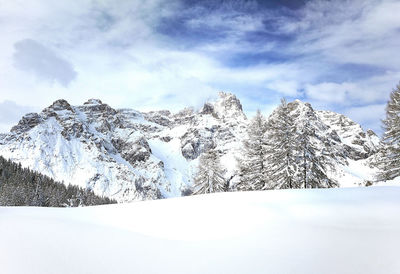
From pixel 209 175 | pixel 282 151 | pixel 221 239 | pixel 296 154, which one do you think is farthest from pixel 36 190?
pixel 221 239

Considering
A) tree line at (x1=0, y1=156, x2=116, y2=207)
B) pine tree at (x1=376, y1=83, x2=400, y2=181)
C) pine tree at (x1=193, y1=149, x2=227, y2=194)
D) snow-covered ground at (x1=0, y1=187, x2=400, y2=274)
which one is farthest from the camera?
tree line at (x1=0, y1=156, x2=116, y2=207)

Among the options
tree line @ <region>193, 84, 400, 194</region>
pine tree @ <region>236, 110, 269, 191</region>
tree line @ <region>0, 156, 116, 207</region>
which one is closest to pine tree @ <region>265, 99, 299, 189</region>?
tree line @ <region>193, 84, 400, 194</region>

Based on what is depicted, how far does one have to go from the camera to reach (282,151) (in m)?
20.9

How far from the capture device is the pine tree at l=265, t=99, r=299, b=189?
2038cm

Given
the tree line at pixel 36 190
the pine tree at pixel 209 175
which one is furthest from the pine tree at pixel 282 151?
the tree line at pixel 36 190

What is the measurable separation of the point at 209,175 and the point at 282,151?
11.5 meters

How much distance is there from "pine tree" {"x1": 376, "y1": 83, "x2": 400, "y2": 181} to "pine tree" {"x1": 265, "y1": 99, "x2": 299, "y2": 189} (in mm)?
6477

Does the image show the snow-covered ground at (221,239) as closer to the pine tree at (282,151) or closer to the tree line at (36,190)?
the pine tree at (282,151)

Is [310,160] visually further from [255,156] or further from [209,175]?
[209,175]

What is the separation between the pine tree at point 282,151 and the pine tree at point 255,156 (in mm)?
1177

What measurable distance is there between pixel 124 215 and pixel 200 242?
2609mm

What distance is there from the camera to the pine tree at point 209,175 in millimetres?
30484

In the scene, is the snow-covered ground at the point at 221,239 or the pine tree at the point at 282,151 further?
the pine tree at the point at 282,151

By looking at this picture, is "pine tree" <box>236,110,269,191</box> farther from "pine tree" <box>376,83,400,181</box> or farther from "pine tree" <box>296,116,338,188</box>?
"pine tree" <box>376,83,400,181</box>
